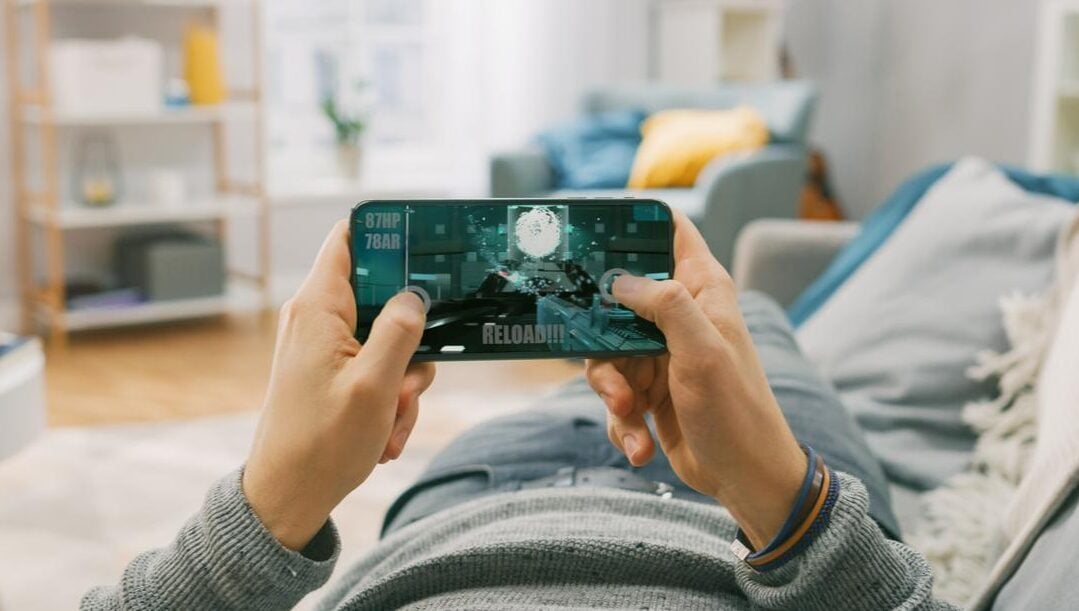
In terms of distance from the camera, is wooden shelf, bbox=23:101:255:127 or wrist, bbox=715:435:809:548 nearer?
wrist, bbox=715:435:809:548

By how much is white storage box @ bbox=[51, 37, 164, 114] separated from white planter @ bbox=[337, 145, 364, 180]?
726 millimetres

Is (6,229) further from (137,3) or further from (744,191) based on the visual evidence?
(744,191)

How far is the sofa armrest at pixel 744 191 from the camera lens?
3521 millimetres

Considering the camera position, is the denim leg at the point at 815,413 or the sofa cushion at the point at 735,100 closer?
the denim leg at the point at 815,413

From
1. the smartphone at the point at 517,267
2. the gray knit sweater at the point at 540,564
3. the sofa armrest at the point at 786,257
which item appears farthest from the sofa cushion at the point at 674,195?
the smartphone at the point at 517,267

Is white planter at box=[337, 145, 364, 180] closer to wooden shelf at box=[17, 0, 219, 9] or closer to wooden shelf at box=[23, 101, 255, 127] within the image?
wooden shelf at box=[23, 101, 255, 127]

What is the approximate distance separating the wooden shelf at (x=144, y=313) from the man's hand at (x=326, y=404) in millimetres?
3310

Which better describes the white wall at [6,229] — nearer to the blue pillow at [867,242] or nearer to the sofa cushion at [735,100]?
the sofa cushion at [735,100]

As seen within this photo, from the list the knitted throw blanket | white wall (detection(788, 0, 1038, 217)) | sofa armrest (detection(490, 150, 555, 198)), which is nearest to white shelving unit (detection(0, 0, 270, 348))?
sofa armrest (detection(490, 150, 555, 198))

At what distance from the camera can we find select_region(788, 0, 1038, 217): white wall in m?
4.06

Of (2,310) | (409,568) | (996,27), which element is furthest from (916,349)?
(2,310)

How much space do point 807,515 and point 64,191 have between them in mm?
3808

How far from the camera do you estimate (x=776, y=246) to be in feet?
6.30

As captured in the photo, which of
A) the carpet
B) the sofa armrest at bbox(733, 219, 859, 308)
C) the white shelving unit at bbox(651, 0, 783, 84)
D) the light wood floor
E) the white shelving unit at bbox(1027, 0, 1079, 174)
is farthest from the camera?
the white shelving unit at bbox(651, 0, 783, 84)
